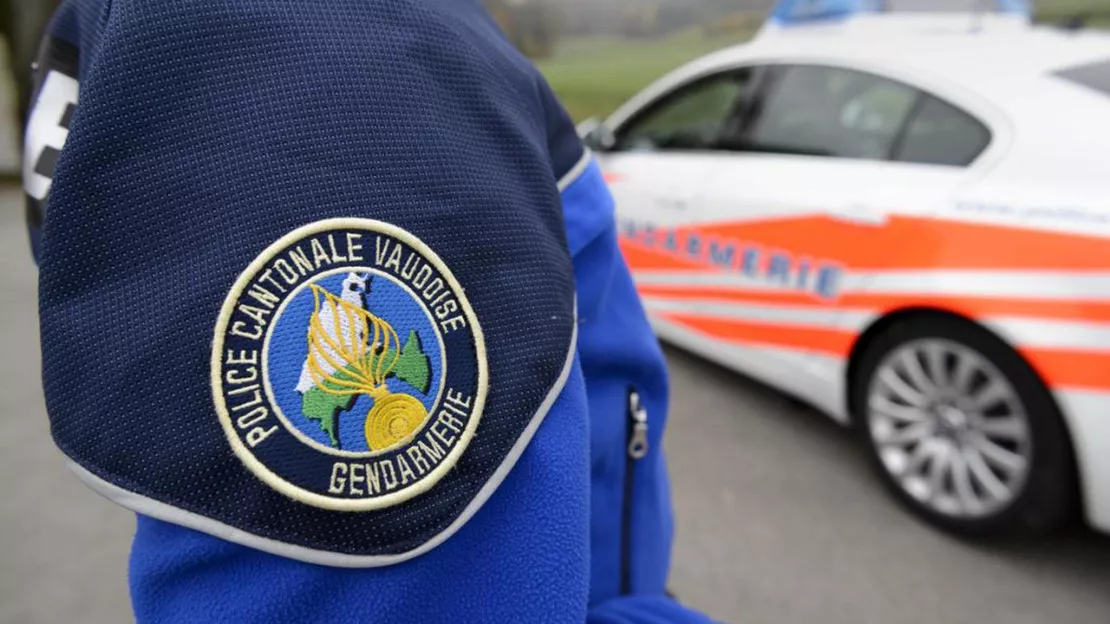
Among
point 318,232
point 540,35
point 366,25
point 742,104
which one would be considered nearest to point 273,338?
point 318,232

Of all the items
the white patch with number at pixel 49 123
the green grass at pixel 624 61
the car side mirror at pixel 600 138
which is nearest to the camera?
the white patch with number at pixel 49 123

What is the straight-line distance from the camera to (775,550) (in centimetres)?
246

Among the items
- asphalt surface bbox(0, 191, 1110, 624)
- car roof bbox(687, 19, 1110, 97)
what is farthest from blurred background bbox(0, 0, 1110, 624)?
car roof bbox(687, 19, 1110, 97)

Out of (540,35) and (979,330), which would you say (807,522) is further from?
(540,35)

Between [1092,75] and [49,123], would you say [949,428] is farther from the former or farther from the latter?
[49,123]

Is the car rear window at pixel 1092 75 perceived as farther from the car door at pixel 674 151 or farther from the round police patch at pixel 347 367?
the round police patch at pixel 347 367

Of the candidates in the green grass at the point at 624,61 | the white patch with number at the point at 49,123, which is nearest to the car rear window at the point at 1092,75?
the white patch with number at the point at 49,123

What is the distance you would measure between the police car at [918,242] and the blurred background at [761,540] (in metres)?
0.17

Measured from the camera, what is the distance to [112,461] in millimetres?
419

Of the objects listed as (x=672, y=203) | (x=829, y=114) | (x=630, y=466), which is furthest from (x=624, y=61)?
(x=630, y=466)

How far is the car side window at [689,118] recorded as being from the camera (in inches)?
131

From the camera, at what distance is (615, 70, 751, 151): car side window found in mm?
3324

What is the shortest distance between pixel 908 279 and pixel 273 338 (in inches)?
93.9

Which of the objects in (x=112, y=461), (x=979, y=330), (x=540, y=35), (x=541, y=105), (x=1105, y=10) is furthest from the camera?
(x=540, y=35)
